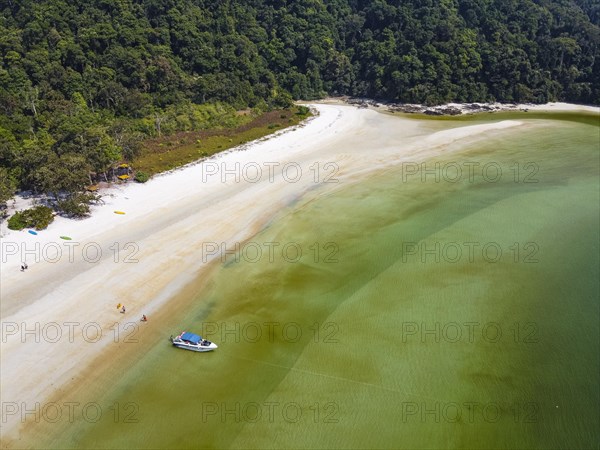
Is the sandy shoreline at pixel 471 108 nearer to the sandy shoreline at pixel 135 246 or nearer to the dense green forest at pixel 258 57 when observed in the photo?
the dense green forest at pixel 258 57

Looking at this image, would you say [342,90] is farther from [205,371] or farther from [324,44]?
[205,371]

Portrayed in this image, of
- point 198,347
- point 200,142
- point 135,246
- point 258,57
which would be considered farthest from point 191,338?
point 258,57

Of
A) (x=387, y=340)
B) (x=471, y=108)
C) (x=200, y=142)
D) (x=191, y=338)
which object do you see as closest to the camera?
(x=191, y=338)

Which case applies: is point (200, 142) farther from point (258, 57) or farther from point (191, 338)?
point (258, 57)

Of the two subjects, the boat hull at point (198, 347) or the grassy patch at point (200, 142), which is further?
the grassy patch at point (200, 142)

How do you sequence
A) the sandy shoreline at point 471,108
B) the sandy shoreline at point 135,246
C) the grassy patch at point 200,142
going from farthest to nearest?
the sandy shoreline at point 471,108
the grassy patch at point 200,142
the sandy shoreline at point 135,246

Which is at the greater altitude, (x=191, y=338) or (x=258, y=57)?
(x=258, y=57)

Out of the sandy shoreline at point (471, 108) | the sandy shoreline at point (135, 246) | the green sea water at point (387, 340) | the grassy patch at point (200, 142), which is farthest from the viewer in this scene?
the sandy shoreline at point (471, 108)

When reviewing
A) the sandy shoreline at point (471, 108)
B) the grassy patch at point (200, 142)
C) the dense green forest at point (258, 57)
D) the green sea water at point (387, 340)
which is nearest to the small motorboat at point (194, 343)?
the green sea water at point (387, 340)

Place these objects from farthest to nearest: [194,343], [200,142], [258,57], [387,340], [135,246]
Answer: [258,57], [200,142], [135,246], [387,340], [194,343]
